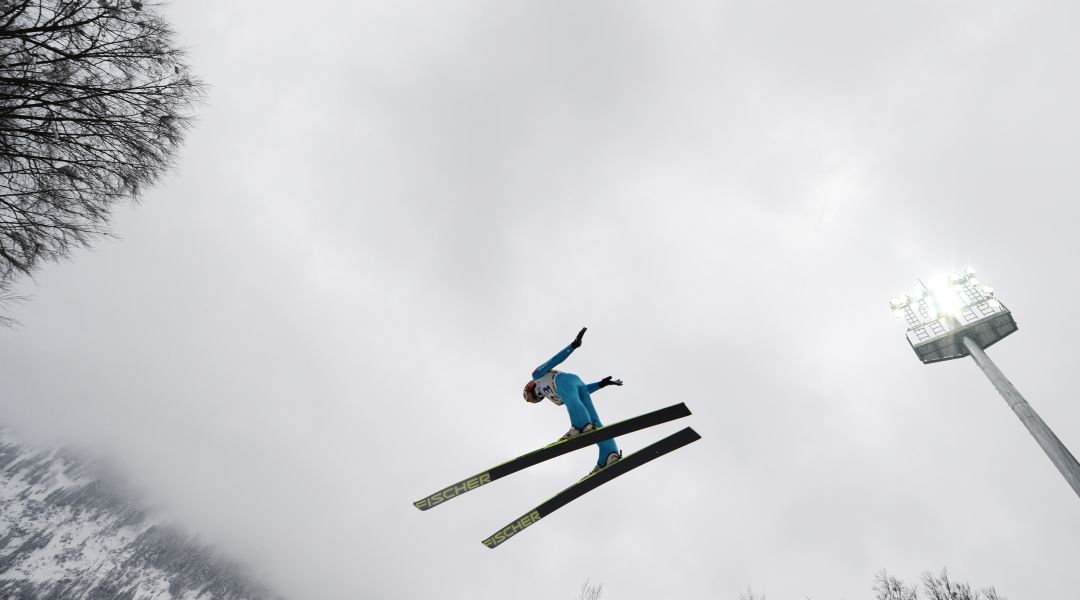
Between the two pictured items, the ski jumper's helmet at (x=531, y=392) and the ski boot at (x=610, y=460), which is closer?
the ski boot at (x=610, y=460)

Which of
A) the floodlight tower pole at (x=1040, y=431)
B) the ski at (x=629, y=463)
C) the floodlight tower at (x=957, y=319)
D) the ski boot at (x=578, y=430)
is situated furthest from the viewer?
the floodlight tower at (x=957, y=319)

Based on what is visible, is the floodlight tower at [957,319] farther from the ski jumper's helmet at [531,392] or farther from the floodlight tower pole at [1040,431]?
the ski jumper's helmet at [531,392]

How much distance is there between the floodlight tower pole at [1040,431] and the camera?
13547 mm

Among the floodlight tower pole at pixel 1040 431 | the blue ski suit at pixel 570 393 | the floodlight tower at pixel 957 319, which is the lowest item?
the floodlight tower pole at pixel 1040 431

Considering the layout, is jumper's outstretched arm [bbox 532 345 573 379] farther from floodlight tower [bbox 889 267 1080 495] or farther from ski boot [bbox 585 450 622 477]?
floodlight tower [bbox 889 267 1080 495]

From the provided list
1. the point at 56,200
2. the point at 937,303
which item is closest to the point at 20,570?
the point at 56,200

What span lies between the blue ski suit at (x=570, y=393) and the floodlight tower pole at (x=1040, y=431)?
54.0ft

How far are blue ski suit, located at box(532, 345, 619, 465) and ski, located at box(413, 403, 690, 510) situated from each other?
235 mm

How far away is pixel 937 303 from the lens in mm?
22672

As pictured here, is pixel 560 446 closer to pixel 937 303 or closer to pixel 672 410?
pixel 672 410

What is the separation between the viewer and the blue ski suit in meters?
7.21

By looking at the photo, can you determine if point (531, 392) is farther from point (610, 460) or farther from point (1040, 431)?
point (1040, 431)

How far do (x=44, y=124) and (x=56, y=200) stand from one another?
1115 millimetres

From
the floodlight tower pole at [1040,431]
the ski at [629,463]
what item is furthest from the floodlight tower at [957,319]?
the ski at [629,463]
